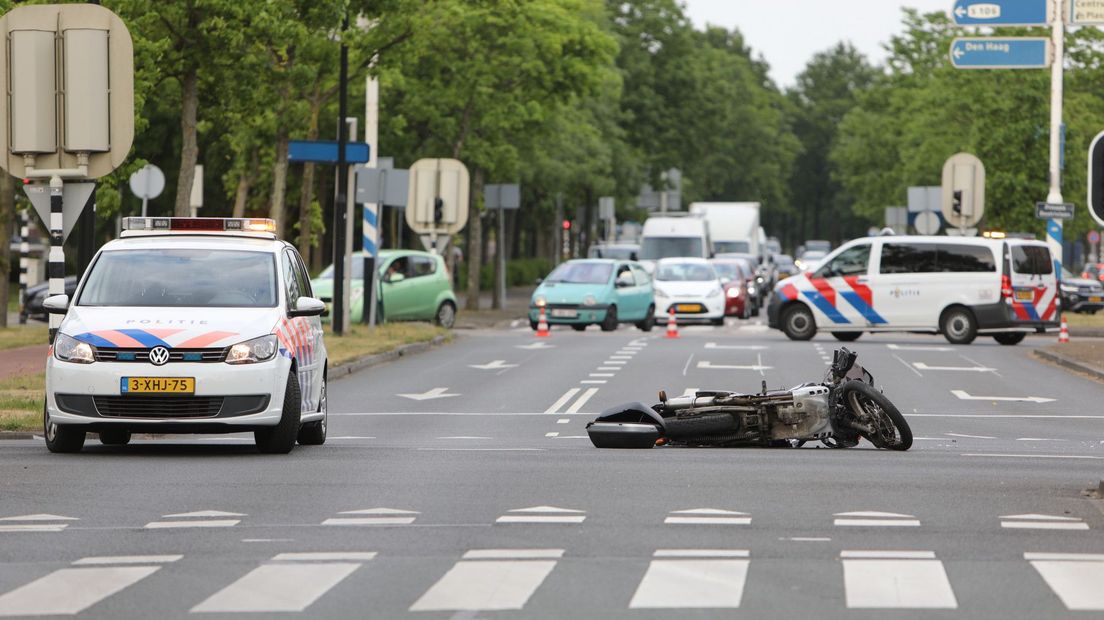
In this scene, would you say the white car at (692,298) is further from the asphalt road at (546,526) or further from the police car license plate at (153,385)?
the police car license plate at (153,385)

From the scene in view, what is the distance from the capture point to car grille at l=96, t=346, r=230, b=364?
49.4 feet

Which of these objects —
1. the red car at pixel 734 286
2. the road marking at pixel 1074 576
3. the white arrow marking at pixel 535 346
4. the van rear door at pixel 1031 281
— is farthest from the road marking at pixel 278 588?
the red car at pixel 734 286

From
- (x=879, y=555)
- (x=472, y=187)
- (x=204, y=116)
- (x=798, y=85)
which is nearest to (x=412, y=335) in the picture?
(x=204, y=116)

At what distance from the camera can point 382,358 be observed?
30.9 m

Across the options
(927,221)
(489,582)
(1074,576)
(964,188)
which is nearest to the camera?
(489,582)

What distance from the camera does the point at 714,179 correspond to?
11644cm

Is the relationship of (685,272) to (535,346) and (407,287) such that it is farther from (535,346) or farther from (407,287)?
(535,346)

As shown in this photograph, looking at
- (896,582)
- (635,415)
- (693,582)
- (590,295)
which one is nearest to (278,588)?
(693,582)

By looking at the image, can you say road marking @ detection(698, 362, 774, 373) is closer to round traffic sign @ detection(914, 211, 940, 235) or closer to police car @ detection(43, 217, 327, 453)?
police car @ detection(43, 217, 327, 453)

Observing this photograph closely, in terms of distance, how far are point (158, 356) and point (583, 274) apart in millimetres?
28504

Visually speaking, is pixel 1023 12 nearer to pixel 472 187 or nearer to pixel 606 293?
pixel 606 293

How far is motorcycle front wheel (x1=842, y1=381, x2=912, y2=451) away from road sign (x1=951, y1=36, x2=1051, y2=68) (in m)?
27.1

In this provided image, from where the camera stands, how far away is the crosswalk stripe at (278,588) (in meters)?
8.42

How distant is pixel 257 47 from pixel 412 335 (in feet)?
17.8
